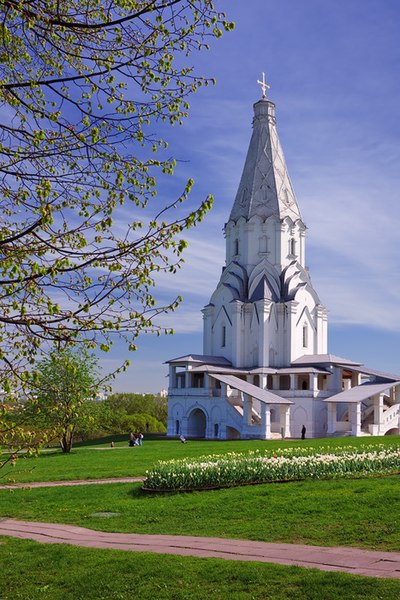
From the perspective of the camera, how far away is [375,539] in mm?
9586

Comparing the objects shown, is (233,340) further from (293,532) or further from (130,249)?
(130,249)

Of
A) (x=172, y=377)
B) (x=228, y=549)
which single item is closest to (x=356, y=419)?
(x=172, y=377)

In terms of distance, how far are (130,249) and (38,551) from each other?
5.30 metres

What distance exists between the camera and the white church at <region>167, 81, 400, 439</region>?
45.4m

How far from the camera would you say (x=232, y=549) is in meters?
9.38

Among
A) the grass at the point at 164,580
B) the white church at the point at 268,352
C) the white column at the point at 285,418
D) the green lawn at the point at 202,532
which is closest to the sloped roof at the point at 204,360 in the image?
the white church at the point at 268,352

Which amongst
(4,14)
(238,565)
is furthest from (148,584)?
(4,14)

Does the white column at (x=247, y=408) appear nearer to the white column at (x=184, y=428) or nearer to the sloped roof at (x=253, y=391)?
the sloped roof at (x=253, y=391)

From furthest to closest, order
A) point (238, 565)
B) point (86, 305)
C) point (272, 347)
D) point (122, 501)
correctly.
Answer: point (272, 347)
point (122, 501)
point (238, 565)
point (86, 305)

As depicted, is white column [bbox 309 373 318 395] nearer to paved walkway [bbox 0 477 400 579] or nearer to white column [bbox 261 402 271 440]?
white column [bbox 261 402 271 440]

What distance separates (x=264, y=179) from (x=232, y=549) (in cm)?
5003

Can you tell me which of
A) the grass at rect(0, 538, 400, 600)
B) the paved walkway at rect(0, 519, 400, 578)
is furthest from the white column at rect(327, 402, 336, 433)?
the grass at rect(0, 538, 400, 600)

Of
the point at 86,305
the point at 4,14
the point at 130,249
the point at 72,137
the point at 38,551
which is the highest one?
the point at 4,14

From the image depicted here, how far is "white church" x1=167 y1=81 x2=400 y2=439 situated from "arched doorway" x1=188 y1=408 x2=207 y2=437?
0.08 meters
